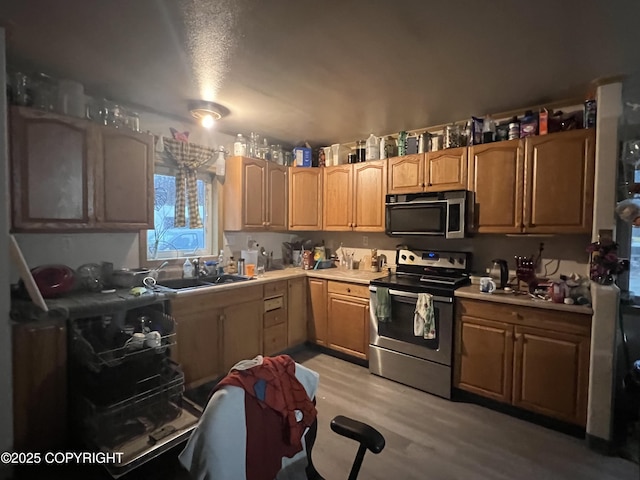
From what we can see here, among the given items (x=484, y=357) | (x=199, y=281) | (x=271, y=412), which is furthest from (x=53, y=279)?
(x=484, y=357)

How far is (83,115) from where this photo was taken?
90.0 inches

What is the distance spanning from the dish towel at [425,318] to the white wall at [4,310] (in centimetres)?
278

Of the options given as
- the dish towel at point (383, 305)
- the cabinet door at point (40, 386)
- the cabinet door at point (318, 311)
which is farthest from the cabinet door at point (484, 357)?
the cabinet door at point (40, 386)

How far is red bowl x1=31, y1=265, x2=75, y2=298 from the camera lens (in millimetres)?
2157

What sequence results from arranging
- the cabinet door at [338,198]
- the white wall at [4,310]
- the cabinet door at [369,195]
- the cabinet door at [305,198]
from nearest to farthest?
the white wall at [4,310] < the cabinet door at [369,195] < the cabinet door at [338,198] < the cabinet door at [305,198]

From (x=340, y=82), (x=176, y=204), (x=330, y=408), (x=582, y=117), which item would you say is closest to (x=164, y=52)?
(x=340, y=82)

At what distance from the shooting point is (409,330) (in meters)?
2.95

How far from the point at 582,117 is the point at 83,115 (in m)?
3.73

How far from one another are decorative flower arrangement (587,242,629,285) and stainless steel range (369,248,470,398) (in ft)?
3.16

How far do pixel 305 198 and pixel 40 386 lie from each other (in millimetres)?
2898

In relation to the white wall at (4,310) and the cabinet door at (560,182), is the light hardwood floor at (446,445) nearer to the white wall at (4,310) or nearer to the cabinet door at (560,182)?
the cabinet door at (560,182)

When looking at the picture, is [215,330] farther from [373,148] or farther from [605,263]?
[605,263]

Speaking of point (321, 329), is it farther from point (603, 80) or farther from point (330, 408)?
point (603, 80)

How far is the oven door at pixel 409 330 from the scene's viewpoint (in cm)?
272
